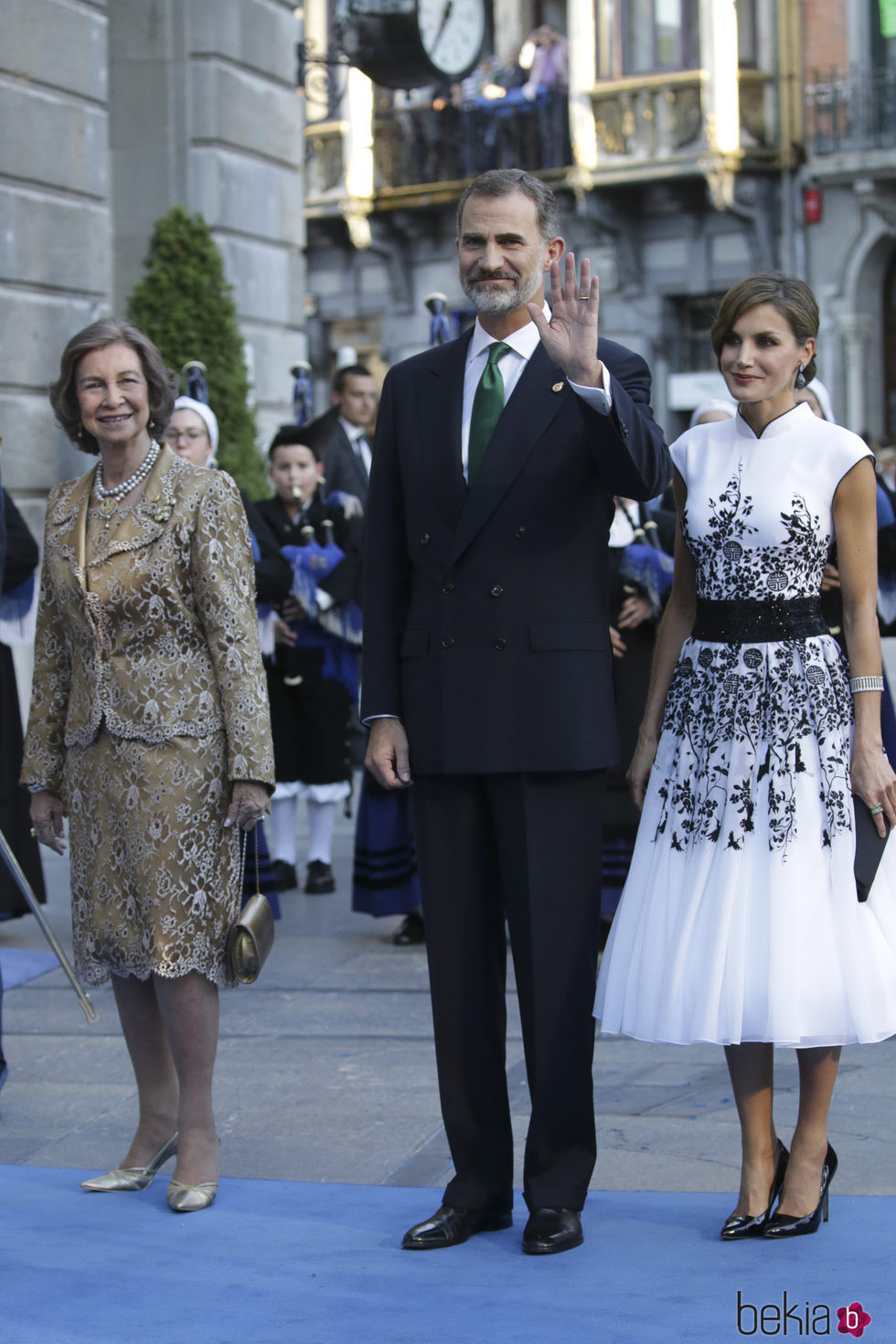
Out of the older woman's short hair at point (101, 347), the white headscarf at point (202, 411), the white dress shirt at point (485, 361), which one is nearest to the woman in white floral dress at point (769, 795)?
the white dress shirt at point (485, 361)

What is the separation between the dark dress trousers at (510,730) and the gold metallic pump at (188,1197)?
0.61m

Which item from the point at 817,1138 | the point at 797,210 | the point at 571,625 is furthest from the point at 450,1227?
the point at 797,210

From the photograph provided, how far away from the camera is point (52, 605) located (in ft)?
14.9

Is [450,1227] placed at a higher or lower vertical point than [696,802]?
lower

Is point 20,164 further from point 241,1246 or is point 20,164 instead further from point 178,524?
point 241,1246

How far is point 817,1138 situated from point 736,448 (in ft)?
4.70

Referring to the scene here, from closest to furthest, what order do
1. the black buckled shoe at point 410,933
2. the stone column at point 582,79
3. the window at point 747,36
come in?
the black buckled shoe at point 410,933
the window at point 747,36
the stone column at point 582,79

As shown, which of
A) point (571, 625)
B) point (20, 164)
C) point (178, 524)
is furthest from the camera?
point (20, 164)

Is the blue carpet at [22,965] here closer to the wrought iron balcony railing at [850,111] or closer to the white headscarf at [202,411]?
the white headscarf at [202,411]

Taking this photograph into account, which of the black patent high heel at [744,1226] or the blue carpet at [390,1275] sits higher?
the black patent high heel at [744,1226]

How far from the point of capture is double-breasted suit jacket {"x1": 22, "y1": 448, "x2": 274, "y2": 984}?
14.3 ft

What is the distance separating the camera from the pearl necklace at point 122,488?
4.47 meters

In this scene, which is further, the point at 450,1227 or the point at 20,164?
the point at 20,164

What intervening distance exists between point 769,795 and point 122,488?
1.62 m
